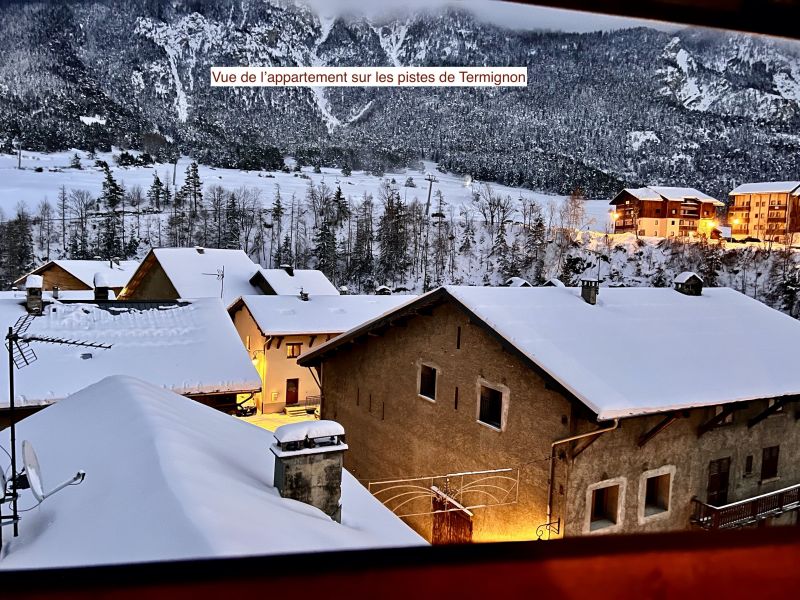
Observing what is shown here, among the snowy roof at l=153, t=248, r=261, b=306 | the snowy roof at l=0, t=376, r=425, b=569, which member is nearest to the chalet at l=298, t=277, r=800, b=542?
the snowy roof at l=0, t=376, r=425, b=569

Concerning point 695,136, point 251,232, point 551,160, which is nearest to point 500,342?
point 695,136

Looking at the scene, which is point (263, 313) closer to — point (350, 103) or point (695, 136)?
point (695, 136)

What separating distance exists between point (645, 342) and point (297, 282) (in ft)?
33.1

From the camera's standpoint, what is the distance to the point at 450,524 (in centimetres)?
554

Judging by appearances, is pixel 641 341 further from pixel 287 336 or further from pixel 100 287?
pixel 100 287

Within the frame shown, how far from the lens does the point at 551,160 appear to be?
19312 mm

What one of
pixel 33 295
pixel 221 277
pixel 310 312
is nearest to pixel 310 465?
pixel 33 295

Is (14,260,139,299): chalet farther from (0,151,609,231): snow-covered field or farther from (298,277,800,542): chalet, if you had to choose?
(298,277,800,542): chalet

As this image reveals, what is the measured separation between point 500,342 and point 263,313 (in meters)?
6.75

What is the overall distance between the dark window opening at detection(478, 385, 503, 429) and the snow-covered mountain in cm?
725

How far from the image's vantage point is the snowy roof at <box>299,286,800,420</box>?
4402 mm

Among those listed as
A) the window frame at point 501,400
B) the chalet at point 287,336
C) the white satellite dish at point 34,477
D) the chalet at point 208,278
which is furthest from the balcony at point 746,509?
the chalet at point 208,278

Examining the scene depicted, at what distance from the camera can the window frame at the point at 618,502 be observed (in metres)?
4.49

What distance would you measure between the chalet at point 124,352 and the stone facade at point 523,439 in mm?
1660
